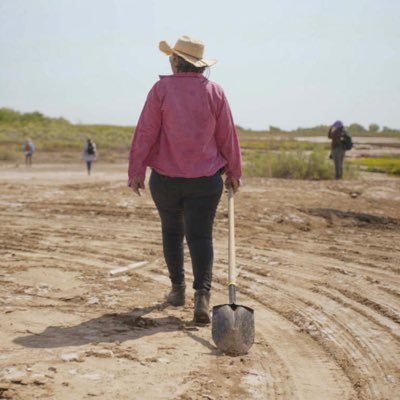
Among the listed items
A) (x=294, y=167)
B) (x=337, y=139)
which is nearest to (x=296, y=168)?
→ (x=294, y=167)

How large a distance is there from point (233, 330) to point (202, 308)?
2.23 feet

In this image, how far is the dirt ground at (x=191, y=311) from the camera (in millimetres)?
3789

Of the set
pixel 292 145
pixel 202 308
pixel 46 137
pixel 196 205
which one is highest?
pixel 196 205

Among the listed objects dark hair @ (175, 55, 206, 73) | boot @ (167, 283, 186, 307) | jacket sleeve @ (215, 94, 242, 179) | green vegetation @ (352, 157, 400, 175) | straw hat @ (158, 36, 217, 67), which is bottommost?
green vegetation @ (352, 157, 400, 175)

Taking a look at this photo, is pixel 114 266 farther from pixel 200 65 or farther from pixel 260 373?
pixel 260 373

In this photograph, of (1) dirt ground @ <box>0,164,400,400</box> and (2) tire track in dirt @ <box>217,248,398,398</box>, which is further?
(2) tire track in dirt @ <box>217,248,398,398</box>

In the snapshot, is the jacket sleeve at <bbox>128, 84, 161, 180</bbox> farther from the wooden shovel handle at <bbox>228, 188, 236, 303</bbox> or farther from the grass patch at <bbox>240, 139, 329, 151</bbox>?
the grass patch at <bbox>240, 139, 329, 151</bbox>

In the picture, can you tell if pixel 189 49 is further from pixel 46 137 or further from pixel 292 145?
pixel 46 137

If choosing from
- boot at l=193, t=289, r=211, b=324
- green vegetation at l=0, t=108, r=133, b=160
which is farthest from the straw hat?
green vegetation at l=0, t=108, r=133, b=160

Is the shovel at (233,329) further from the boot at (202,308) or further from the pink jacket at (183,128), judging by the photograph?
the pink jacket at (183,128)

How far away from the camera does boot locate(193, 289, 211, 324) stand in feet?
16.2

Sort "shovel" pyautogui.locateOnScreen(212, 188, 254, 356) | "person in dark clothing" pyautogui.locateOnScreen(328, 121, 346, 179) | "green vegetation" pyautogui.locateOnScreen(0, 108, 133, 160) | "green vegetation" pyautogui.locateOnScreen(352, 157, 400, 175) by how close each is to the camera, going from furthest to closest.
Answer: "green vegetation" pyautogui.locateOnScreen(0, 108, 133, 160)
"green vegetation" pyautogui.locateOnScreen(352, 157, 400, 175)
"person in dark clothing" pyautogui.locateOnScreen(328, 121, 346, 179)
"shovel" pyautogui.locateOnScreen(212, 188, 254, 356)

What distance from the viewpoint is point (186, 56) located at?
492 centimetres

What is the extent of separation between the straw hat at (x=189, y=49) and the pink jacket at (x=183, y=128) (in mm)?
93
